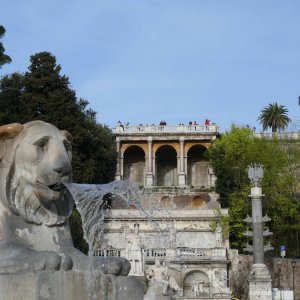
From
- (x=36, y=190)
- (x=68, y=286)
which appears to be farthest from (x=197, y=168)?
(x=68, y=286)

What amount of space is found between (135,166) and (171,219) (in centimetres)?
2704

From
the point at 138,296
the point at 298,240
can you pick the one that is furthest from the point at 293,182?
the point at 138,296

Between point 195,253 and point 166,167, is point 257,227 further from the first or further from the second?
point 166,167

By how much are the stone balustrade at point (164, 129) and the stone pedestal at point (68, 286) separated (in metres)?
63.4

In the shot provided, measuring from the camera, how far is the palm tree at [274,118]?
76.9m

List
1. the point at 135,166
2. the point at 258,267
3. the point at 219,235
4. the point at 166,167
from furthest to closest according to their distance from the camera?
the point at 166,167, the point at 135,166, the point at 219,235, the point at 258,267

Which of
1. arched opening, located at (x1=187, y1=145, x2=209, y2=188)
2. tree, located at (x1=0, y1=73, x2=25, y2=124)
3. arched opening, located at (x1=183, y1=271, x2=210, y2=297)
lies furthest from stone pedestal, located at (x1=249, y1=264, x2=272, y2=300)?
arched opening, located at (x1=187, y1=145, x2=209, y2=188)

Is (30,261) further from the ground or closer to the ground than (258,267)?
closer to the ground

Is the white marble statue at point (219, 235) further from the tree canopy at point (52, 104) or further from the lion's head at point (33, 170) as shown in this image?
the lion's head at point (33, 170)

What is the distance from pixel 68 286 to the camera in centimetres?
559

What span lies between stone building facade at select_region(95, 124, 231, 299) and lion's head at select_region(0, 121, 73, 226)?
649 inches

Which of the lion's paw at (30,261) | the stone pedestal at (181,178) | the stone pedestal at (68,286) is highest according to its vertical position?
the stone pedestal at (181,178)

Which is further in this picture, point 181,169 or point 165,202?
point 181,169

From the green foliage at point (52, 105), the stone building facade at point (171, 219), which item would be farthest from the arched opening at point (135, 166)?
Result: the green foliage at point (52, 105)
